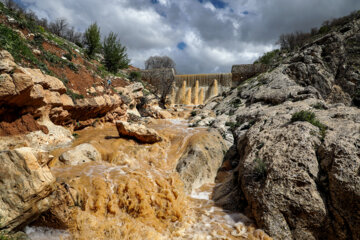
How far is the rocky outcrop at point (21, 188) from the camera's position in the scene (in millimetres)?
3383

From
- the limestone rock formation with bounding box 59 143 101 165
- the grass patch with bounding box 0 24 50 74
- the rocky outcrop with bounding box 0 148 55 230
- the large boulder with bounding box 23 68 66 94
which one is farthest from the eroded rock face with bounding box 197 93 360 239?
the grass patch with bounding box 0 24 50 74

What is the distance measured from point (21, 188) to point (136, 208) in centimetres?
298

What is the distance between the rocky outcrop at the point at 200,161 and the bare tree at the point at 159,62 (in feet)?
179

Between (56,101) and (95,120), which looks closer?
(56,101)

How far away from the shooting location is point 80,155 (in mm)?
7223

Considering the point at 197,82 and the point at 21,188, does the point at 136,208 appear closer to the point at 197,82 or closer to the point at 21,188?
the point at 21,188

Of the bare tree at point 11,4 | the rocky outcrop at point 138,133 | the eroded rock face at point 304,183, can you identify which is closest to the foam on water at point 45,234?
the eroded rock face at point 304,183

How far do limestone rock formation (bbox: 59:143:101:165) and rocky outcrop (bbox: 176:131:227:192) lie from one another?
3632 millimetres

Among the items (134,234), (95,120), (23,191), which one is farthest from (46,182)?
(95,120)

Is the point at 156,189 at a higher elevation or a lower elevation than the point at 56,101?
lower

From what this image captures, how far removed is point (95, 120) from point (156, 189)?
8.52 m

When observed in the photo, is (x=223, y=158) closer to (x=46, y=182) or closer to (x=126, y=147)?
(x=126, y=147)

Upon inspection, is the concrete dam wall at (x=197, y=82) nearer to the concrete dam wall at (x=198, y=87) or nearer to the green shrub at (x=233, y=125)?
the concrete dam wall at (x=198, y=87)

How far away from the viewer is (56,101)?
946cm
